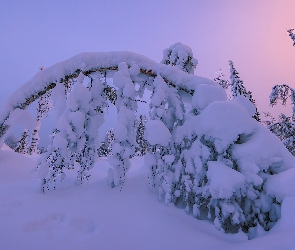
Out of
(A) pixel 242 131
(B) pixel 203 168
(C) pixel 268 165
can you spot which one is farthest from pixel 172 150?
(C) pixel 268 165

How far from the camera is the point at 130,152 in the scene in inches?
144

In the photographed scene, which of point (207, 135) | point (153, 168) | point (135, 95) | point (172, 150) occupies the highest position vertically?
point (135, 95)

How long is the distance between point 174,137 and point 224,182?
1.19m

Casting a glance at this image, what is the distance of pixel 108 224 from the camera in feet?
9.21

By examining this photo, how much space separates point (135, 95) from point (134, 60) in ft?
2.42

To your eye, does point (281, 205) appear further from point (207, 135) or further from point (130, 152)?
point (130, 152)

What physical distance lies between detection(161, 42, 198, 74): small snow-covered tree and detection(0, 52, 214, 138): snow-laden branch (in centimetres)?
411

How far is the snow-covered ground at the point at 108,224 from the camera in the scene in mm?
2395

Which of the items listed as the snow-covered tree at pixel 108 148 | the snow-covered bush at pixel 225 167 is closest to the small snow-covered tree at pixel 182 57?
the snow-covered bush at pixel 225 167

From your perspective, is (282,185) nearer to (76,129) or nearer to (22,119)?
(76,129)

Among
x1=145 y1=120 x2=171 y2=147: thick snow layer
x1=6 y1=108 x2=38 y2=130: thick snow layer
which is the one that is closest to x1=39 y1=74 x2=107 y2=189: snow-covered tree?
x1=6 y1=108 x2=38 y2=130: thick snow layer

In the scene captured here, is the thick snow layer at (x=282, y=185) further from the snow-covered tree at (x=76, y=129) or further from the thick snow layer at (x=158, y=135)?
the snow-covered tree at (x=76, y=129)

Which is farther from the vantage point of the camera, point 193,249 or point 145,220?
point 145,220

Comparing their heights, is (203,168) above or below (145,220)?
above
